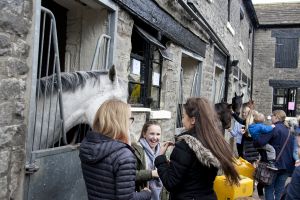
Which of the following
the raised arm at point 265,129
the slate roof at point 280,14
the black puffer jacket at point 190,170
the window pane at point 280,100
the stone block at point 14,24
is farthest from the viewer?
the slate roof at point 280,14

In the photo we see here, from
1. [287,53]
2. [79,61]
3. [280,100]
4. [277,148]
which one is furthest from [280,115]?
[287,53]

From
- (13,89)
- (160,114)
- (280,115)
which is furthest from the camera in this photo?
(280,115)

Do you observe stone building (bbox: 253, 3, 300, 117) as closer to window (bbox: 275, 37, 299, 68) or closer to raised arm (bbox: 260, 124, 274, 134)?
window (bbox: 275, 37, 299, 68)

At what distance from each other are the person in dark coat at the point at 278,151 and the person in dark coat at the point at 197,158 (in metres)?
3.31

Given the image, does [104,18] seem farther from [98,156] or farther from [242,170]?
[242,170]

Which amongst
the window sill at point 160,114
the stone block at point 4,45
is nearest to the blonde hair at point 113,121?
the stone block at point 4,45

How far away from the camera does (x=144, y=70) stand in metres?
5.34

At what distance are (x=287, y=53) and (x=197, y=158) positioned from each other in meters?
20.6

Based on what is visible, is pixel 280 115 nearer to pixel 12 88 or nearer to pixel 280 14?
pixel 12 88

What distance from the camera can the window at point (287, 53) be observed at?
69.3 ft

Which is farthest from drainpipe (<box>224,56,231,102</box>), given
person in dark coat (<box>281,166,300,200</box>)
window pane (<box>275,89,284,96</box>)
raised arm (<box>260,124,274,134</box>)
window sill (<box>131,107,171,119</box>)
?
window pane (<box>275,89,284,96</box>)

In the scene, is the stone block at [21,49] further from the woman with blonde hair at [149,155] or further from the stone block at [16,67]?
the woman with blonde hair at [149,155]

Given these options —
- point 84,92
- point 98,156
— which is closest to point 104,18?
point 84,92

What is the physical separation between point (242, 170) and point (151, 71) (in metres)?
2.21
